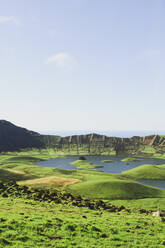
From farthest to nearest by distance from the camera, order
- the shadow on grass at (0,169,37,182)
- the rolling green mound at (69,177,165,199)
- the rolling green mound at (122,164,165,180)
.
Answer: the rolling green mound at (122,164,165,180)
the shadow on grass at (0,169,37,182)
the rolling green mound at (69,177,165,199)

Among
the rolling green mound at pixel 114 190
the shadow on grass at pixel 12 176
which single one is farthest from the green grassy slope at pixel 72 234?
the shadow on grass at pixel 12 176

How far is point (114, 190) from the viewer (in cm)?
7575

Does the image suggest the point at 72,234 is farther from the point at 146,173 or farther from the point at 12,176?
the point at 146,173

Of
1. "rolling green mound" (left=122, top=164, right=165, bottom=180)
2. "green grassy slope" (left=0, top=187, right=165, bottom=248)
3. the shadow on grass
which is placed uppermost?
"green grassy slope" (left=0, top=187, right=165, bottom=248)

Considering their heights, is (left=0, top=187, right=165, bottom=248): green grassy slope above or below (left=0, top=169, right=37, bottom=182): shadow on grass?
above

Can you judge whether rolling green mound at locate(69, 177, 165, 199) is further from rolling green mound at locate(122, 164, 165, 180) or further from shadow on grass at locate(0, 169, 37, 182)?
rolling green mound at locate(122, 164, 165, 180)

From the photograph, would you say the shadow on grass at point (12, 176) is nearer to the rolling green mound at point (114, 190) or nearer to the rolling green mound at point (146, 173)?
the rolling green mound at point (114, 190)

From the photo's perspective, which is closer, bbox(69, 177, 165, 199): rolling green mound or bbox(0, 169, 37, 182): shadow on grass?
bbox(69, 177, 165, 199): rolling green mound

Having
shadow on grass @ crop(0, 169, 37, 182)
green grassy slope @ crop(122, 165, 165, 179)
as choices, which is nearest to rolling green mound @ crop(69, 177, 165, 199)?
shadow on grass @ crop(0, 169, 37, 182)

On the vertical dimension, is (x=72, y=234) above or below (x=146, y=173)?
above

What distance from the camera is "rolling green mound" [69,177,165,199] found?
7169 centimetres

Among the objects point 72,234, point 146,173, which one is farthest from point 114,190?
point 146,173

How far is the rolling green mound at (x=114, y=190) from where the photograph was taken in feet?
235

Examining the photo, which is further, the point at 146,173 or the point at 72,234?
the point at 146,173
